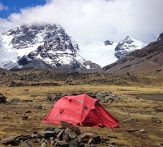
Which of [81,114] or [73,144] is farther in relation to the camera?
[81,114]

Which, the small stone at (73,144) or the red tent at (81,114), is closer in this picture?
the small stone at (73,144)

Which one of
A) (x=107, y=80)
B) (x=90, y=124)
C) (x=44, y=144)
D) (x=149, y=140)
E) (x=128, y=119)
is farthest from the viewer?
(x=107, y=80)

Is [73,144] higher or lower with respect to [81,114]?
lower

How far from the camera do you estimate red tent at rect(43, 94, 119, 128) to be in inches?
1303

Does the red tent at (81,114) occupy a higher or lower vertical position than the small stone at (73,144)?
higher

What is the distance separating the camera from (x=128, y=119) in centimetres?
3875

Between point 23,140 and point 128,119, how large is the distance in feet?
48.4

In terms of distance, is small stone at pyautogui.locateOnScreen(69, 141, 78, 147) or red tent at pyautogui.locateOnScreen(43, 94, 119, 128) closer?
small stone at pyautogui.locateOnScreen(69, 141, 78, 147)

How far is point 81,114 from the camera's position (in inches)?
1310

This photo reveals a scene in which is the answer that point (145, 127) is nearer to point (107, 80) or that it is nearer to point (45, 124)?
point (45, 124)

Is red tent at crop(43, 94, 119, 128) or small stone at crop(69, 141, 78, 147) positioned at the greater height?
red tent at crop(43, 94, 119, 128)

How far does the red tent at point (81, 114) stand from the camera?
33094 mm

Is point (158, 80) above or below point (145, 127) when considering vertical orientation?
above

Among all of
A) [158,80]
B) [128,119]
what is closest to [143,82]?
[158,80]
